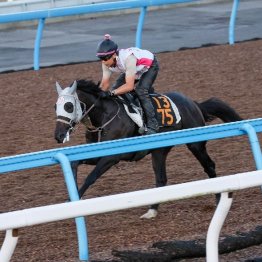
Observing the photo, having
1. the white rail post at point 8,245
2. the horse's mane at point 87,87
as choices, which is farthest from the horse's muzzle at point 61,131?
the white rail post at point 8,245

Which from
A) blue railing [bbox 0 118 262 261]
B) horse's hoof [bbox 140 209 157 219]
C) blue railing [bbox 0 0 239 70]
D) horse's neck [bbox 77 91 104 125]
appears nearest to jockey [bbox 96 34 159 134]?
horse's neck [bbox 77 91 104 125]

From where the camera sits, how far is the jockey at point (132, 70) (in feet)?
29.9

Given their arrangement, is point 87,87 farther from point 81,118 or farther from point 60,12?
point 60,12

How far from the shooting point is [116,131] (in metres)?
9.12

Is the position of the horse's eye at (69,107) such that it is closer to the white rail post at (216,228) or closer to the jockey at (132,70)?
the jockey at (132,70)

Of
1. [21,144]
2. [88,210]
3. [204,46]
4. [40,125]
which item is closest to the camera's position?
[88,210]

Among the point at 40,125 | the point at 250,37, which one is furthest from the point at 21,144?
the point at 250,37

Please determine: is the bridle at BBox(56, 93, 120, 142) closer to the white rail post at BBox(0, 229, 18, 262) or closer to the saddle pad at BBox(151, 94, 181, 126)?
the saddle pad at BBox(151, 94, 181, 126)

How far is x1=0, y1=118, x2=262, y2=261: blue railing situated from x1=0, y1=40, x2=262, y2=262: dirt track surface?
51cm

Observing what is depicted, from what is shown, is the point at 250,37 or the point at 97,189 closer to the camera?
the point at 97,189

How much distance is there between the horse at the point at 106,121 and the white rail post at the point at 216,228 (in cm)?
304

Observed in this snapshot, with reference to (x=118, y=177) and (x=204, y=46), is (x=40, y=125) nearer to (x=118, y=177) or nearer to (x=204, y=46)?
(x=118, y=177)

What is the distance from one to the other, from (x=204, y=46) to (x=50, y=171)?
8.68 metres

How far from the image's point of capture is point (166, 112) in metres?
9.34
